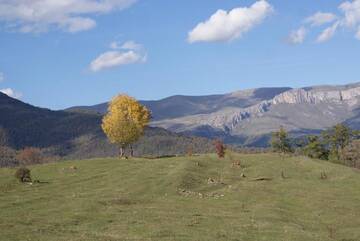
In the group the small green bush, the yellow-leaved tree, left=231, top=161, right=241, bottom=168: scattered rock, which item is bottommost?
left=231, top=161, right=241, bottom=168: scattered rock

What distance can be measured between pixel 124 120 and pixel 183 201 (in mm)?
52372

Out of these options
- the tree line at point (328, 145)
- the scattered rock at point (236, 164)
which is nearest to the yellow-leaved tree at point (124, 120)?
the scattered rock at point (236, 164)

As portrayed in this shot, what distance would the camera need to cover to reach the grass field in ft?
123

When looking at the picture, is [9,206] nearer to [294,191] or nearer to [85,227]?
[85,227]

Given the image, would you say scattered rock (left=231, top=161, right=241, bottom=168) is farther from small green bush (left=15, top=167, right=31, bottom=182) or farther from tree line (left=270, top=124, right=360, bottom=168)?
tree line (left=270, top=124, right=360, bottom=168)

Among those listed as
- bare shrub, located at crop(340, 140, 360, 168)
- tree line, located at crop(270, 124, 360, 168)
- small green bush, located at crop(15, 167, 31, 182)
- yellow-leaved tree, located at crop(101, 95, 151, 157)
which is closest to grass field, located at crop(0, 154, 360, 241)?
small green bush, located at crop(15, 167, 31, 182)

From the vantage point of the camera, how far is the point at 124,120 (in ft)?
345

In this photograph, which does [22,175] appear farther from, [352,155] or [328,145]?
[328,145]

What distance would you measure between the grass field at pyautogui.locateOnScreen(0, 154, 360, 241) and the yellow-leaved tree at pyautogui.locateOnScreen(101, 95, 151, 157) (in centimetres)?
1668

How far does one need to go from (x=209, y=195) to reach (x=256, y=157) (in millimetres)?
32994

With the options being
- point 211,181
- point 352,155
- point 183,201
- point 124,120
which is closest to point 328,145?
point 352,155

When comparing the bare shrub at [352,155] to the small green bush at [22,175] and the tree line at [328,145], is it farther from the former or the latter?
the small green bush at [22,175]

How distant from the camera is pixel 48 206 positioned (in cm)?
4838

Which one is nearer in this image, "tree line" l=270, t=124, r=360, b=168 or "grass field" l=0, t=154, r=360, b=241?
"grass field" l=0, t=154, r=360, b=241
